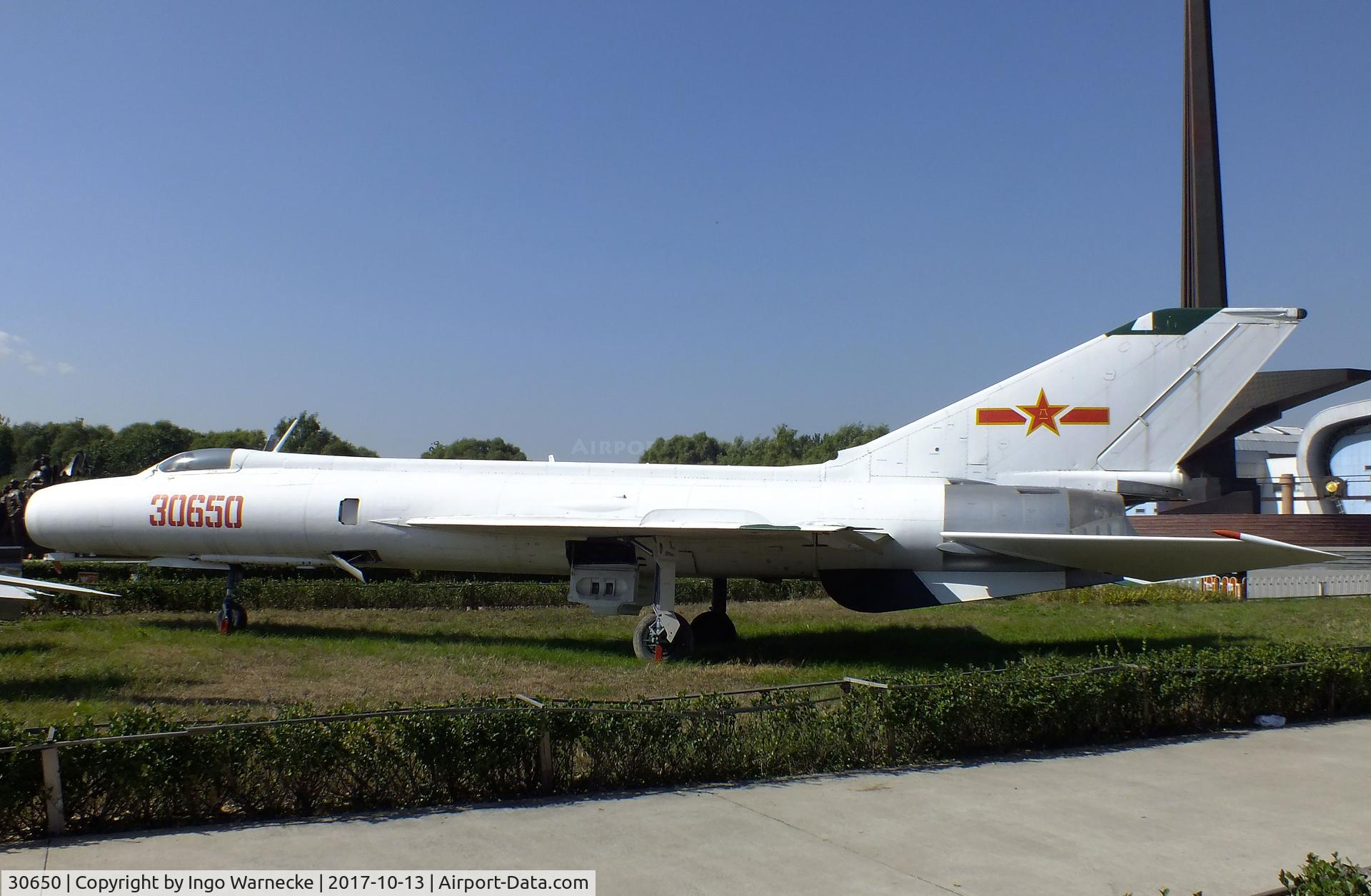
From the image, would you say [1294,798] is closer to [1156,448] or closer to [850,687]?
[850,687]

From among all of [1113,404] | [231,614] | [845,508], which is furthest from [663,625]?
[231,614]

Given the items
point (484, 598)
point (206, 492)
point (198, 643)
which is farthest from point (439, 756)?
point (484, 598)

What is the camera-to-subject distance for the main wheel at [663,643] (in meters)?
13.2

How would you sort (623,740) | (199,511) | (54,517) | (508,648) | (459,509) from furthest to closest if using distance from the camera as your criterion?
(54,517) < (199,511) < (459,509) < (508,648) < (623,740)

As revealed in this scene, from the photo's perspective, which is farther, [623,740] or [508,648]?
[508,648]

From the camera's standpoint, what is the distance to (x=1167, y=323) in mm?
13352

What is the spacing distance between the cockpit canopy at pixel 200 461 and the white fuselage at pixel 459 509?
0.34ft

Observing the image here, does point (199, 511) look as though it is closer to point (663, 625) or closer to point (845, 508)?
point (663, 625)

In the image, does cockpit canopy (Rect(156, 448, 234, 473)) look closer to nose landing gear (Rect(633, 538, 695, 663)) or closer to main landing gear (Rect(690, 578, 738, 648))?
nose landing gear (Rect(633, 538, 695, 663))

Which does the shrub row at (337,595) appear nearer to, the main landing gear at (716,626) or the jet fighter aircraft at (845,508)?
the jet fighter aircraft at (845,508)

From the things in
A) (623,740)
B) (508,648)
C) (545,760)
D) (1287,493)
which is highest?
(1287,493)

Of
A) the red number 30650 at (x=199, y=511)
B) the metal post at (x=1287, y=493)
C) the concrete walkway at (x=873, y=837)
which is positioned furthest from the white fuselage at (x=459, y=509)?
the metal post at (x=1287, y=493)

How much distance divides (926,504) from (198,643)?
10.7 m

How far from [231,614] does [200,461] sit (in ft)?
8.52
